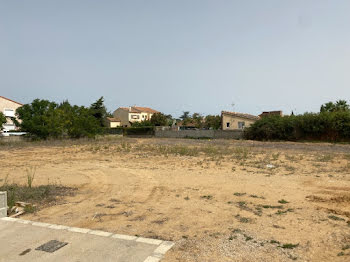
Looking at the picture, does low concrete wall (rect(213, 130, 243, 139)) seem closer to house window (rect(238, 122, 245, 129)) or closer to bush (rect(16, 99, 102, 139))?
house window (rect(238, 122, 245, 129))

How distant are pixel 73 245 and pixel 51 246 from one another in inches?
11.5

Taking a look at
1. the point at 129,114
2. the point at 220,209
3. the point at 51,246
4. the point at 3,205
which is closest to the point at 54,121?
the point at 3,205

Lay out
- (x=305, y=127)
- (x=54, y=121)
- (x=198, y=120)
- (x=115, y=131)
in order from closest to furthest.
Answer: (x=54, y=121) < (x=305, y=127) < (x=115, y=131) < (x=198, y=120)

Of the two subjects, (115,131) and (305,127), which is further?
(115,131)

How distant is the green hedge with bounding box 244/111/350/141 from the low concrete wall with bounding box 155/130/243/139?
242 cm

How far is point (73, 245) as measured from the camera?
3.74m

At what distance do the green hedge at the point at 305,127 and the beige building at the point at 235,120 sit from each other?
23.5 ft

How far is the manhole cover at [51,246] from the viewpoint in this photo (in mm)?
3611

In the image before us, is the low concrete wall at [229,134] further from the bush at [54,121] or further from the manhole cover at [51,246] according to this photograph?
the manhole cover at [51,246]

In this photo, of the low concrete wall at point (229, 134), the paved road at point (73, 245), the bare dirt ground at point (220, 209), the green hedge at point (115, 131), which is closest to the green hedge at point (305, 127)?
the low concrete wall at point (229, 134)

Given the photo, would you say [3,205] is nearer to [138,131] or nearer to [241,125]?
[241,125]

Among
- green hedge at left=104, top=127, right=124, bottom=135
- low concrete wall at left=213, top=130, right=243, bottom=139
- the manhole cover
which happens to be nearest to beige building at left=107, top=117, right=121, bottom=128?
green hedge at left=104, top=127, right=124, bottom=135

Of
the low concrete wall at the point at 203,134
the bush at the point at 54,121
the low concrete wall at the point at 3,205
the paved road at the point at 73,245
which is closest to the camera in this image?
the paved road at the point at 73,245

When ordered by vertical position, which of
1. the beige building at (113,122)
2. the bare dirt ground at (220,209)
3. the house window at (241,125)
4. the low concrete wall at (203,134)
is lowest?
the bare dirt ground at (220,209)
